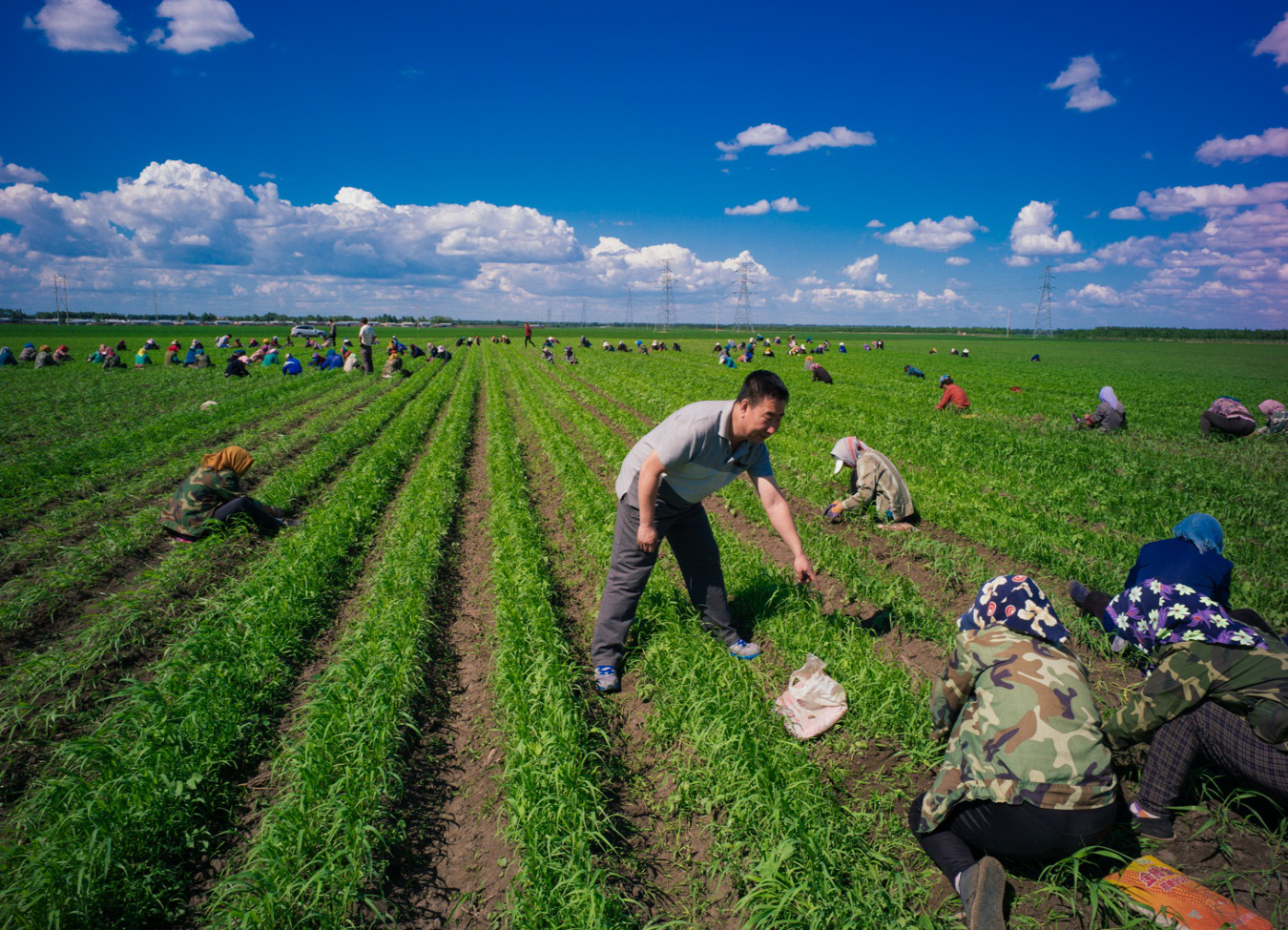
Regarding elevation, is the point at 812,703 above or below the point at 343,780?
above

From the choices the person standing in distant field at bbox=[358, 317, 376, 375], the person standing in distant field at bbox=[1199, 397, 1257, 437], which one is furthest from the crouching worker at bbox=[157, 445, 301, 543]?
the person standing in distant field at bbox=[1199, 397, 1257, 437]

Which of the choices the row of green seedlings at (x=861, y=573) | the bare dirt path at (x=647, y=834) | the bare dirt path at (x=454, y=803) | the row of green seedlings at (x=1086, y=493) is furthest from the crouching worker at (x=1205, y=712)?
the bare dirt path at (x=454, y=803)

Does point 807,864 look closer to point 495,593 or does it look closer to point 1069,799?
point 1069,799

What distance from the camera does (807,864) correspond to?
107 inches

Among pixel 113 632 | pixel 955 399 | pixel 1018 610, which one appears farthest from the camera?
pixel 955 399

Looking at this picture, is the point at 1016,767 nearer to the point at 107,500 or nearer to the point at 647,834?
the point at 647,834

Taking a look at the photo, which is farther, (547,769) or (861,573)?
(861,573)

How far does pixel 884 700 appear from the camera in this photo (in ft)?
12.5

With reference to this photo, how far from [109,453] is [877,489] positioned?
13.6 m

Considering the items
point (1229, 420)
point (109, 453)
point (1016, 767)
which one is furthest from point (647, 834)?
point (1229, 420)

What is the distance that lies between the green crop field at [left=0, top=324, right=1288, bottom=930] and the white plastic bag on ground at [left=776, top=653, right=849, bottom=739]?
0.46ft

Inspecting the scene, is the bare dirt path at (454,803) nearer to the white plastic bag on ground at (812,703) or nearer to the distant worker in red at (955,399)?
the white plastic bag on ground at (812,703)

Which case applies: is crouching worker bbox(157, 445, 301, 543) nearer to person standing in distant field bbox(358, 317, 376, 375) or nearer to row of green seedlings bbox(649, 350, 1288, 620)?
row of green seedlings bbox(649, 350, 1288, 620)

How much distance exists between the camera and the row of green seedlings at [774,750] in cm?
265
